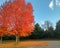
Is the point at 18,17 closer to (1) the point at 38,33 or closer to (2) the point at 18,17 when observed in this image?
(2) the point at 18,17

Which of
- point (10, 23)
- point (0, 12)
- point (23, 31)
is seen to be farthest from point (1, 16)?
point (23, 31)

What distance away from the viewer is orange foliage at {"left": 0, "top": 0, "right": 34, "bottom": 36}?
26595mm

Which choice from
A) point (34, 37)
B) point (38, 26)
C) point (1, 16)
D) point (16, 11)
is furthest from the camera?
point (38, 26)

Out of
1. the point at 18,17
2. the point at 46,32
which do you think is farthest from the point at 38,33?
the point at 18,17

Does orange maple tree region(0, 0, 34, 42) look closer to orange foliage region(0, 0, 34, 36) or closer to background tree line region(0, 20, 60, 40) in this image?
orange foliage region(0, 0, 34, 36)

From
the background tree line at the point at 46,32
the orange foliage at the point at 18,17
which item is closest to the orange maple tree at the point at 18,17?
the orange foliage at the point at 18,17

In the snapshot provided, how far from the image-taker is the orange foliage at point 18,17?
1047 inches

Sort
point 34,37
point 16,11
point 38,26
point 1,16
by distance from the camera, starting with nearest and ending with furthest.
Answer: point 16,11 → point 1,16 → point 34,37 → point 38,26

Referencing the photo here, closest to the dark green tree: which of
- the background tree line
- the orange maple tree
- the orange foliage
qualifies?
the background tree line

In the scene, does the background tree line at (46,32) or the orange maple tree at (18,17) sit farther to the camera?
the background tree line at (46,32)

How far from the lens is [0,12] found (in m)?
29.0

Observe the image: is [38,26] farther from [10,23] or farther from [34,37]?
[10,23]

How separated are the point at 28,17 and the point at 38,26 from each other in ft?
91.2

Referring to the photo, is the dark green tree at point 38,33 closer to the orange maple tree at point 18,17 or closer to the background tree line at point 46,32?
the background tree line at point 46,32
